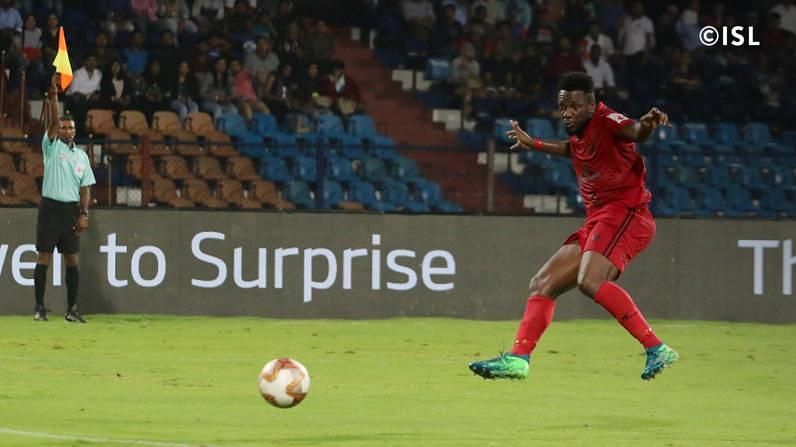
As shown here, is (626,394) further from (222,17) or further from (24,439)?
(222,17)

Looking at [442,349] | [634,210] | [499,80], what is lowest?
[442,349]

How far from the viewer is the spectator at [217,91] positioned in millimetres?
23109

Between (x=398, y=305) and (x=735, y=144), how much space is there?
7.67 meters

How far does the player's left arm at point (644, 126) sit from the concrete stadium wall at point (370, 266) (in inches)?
347

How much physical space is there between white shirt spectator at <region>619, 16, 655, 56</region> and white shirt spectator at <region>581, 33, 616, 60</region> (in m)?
0.23

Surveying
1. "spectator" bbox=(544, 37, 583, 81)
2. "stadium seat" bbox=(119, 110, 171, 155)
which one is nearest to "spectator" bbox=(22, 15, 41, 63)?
"stadium seat" bbox=(119, 110, 171, 155)

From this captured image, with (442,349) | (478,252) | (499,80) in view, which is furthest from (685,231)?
(499,80)

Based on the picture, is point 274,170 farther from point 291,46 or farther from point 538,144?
point 538,144

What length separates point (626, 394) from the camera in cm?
1219

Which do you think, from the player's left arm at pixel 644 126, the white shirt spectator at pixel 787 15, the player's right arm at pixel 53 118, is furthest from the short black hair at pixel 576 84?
the white shirt spectator at pixel 787 15

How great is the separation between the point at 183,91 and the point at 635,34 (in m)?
7.93

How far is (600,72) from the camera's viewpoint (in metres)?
25.7

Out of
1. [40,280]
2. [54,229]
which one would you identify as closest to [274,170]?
[54,229]

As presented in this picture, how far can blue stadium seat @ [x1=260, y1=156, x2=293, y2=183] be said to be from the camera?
19516 millimetres
